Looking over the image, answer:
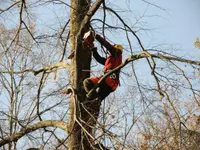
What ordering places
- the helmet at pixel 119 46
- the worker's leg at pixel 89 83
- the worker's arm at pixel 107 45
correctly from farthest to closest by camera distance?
1. the helmet at pixel 119 46
2. the worker's arm at pixel 107 45
3. the worker's leg at pixel 89 83

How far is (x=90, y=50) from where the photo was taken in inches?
201

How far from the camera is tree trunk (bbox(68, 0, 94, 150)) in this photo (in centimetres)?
454

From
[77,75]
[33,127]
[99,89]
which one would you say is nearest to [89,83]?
[77,75]

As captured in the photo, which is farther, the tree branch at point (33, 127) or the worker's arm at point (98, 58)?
the worker's arm at point (98, 58)

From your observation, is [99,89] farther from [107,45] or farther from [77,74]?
[107,45]

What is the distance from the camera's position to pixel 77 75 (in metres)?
4.77

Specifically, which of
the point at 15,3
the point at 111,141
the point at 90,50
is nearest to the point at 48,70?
the point at 90,50

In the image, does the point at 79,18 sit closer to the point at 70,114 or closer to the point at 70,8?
the point at 70,8

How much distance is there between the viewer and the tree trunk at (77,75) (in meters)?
4.54

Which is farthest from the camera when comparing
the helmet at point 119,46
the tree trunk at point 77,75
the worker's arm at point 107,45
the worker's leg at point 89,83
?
the helmet at point 119,46

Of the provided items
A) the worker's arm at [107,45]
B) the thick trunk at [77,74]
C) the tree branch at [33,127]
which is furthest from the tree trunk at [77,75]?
the tree branch at [33,127]

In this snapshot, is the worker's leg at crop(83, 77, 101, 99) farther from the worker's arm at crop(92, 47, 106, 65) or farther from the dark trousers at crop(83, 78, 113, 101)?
the worker's arm at crop(92, 47, 106, 65)

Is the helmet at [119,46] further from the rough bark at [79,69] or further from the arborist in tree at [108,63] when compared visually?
the rough bark at [79,69]

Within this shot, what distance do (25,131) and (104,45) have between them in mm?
1823
